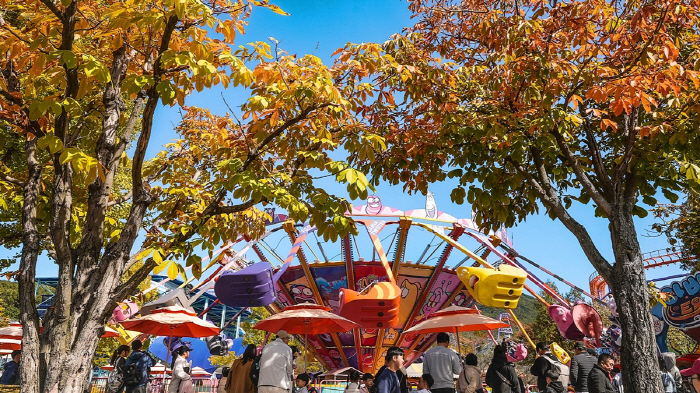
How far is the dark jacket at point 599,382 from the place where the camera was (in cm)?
736

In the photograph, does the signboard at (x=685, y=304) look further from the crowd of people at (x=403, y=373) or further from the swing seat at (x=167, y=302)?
A: the swing seat at (x=167, y=302)

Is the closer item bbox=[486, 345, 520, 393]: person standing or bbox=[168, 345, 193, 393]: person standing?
bbox=[486, 345, 520, 393]: person standing

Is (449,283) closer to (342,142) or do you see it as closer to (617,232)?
(617,232)

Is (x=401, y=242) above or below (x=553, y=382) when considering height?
above

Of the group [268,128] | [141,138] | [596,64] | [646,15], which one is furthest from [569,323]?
[141,138]

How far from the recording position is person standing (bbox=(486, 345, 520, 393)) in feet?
25.0

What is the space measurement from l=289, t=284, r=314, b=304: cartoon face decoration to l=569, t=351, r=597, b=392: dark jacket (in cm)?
1062

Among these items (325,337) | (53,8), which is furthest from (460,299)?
(53,8)

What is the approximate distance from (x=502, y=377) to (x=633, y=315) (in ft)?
7.33

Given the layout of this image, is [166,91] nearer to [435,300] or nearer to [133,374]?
[133,374]

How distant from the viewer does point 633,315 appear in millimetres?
6199

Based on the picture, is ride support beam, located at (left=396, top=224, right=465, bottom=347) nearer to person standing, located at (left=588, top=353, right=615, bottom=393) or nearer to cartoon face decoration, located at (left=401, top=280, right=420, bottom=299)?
cartoon face decoration, located at (left=401, top=280, right=420, bottom=299)

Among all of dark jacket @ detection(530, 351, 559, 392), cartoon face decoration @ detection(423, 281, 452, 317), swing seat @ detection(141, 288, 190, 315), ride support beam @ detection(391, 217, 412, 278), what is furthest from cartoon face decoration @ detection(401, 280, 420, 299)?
dark jacket @ detection(530, 351, 559, 392)

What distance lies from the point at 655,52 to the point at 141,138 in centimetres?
567
